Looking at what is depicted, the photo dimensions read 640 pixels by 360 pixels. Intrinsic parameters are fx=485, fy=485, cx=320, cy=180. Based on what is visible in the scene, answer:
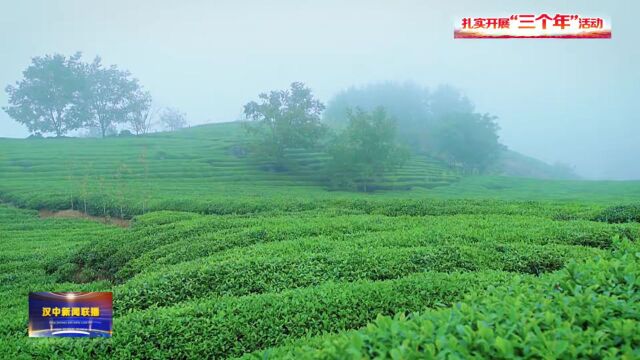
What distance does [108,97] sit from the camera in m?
51.8

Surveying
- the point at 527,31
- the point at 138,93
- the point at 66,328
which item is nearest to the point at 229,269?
the point at 66,328

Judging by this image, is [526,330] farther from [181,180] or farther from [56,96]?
[56,96]

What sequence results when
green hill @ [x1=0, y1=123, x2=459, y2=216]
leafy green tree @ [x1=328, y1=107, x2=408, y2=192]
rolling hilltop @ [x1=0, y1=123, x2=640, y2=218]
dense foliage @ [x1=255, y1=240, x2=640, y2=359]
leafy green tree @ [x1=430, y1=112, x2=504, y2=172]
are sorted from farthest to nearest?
1. leafy green tree @ [x1=430, y1=112, x2=504, y2=172]
2. leafy green tree @ [x1=328, y1=107, x2=408, y2=192]
3. rolling hilltop @ [x1=0, y1=123, x2=640, y2=218]
4. green hill @ [x1=0, y1=123, x2=459, y2=216]
5. dense foliage @ [x1=255, y1=240, x2=640, y2=359]

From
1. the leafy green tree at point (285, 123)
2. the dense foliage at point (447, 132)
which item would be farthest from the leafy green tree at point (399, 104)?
the leafy green tree at point (285, 123)

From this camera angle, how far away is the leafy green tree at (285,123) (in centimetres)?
3538

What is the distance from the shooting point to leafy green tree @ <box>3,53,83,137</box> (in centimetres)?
4791

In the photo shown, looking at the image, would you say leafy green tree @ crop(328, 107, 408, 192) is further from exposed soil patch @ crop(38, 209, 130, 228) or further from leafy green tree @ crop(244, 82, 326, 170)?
exposed soil patch @ crop(38, 209, 130, 228)

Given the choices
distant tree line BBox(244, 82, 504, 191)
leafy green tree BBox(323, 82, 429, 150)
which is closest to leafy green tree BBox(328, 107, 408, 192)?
distant tree line BBox(244, 82, 504, 191)

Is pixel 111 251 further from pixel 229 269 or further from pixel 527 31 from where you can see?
pixel 527 31

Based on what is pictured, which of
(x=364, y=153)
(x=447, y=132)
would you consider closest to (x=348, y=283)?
(x=364, y=153)

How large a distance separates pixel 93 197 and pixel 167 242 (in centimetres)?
1309

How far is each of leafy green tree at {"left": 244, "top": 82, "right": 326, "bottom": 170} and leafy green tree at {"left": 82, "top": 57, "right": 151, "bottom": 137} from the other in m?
21.4

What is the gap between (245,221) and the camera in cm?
1154

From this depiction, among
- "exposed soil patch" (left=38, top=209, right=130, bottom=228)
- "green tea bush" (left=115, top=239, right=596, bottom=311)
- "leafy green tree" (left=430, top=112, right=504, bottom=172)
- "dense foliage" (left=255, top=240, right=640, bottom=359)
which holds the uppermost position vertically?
"leafy green tree" (left=430, top=112, right=504, bottom=172)
